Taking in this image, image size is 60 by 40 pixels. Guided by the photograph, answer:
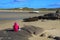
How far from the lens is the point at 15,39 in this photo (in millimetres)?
9578

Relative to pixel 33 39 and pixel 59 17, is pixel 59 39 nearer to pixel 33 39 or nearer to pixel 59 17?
pixel 33 39

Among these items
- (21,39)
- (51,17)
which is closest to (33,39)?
(21,39)

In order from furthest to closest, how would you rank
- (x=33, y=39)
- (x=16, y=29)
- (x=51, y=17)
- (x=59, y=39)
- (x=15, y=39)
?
(x=51, y=17) → (x=16, y=29) → (x=33, y=39) → (x=59, y=39) → (x=15, y=39)

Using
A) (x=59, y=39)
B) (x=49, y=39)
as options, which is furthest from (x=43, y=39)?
(x=59, y=39)

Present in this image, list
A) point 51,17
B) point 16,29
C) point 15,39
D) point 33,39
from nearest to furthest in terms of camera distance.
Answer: point 15,39, point 33,39, point 16,29, point 51,17

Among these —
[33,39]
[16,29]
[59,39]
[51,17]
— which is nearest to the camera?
[59,39]

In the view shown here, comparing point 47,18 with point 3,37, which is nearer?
point 3,37

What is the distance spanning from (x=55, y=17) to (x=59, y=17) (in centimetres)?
92

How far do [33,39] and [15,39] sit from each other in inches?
60.4

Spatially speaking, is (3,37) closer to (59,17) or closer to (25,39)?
(25,39)

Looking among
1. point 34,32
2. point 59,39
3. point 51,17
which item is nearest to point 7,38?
point 59,39

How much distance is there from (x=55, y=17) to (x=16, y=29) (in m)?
15.1

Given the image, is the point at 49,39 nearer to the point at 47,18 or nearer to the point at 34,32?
the point at 34,32

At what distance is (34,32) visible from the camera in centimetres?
1270
